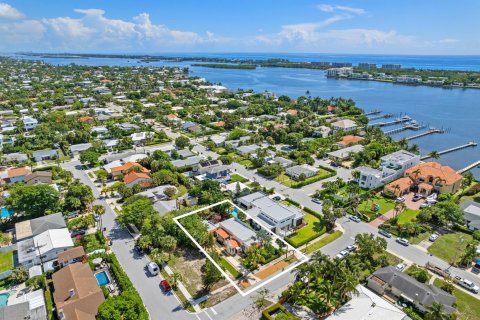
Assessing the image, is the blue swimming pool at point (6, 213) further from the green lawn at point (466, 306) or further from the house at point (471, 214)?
the house at point (471, 214)

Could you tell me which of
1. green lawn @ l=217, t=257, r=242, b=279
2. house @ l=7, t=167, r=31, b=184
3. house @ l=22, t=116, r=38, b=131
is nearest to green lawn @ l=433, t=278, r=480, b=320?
green lawn @ l=217, t=257, r=242, b=279

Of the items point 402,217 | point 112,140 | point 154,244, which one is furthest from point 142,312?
point 112,140

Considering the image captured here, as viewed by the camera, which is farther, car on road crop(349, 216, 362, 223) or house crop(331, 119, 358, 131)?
house crop(331, 119, 358, 131)

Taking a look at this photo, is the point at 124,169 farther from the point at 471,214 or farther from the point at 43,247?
the point at 471,214

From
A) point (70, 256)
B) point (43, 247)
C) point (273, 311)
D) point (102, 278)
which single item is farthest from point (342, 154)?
point (43, 247)

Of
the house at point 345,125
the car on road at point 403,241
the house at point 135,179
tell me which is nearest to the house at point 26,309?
the house at point 135,179

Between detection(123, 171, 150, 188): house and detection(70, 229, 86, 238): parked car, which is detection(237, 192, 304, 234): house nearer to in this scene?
detection(123, 171, 150, 188): house

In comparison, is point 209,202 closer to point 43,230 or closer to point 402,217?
point 43,230
